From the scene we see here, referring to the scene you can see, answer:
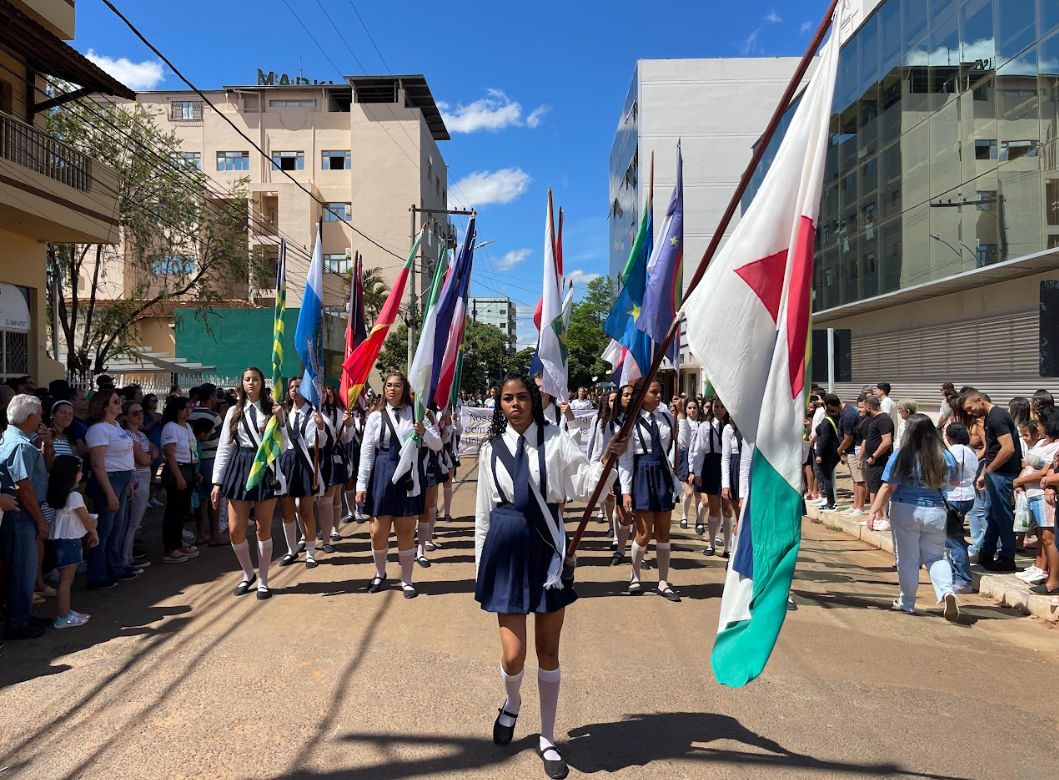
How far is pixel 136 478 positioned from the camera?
7684 millimetres

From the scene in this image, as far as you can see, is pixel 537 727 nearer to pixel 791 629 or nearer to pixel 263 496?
pixel 791 629

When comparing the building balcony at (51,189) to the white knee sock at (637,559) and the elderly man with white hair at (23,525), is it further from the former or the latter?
the white knee sock at (637,559)

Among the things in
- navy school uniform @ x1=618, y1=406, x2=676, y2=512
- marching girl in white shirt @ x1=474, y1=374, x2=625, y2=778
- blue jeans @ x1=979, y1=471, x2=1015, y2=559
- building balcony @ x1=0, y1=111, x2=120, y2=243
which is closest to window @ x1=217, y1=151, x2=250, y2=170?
building balcony @ x1=0, y1=111, x2=120, y2=243

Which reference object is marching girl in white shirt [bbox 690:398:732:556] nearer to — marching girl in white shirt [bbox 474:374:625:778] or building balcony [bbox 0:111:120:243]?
marching girl in white shirt [bbox 474:374:625:778]

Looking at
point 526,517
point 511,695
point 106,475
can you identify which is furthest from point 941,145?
point 106,475

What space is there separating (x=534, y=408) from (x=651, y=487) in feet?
10.6

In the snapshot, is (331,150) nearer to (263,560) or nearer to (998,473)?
(263,560)

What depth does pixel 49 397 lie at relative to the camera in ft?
28.8

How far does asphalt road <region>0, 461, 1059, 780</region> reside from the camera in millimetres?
3635

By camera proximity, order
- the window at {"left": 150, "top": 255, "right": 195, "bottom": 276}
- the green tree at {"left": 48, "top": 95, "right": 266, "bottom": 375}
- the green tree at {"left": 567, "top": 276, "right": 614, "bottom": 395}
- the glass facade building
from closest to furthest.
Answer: the glass facade building, the green tree at {"left": 48, "top": 95, "right": 266, "bottom": 375}, the window at {"left": 150, "top": 255, "right": 195, "bottom": 276}, the green tree at {"left": 567, "top": 276, "right": 614, "bottom": 395}

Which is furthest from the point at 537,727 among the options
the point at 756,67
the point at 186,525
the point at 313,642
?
the point at 756,67

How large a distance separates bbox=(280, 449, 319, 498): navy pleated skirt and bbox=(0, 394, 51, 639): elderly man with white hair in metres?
2.28

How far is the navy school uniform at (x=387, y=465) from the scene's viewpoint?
668cm

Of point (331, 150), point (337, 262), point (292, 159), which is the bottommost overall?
point (337, 262)
